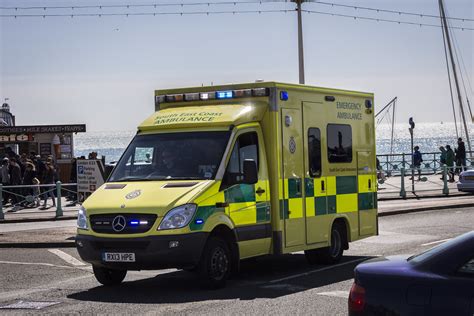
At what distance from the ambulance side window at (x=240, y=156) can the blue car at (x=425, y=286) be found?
5264 millimetres

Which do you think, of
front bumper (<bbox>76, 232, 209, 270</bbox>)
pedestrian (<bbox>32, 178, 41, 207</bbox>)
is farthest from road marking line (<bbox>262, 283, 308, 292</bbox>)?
pedestrian (<bbox>32, 178, 41, 207</bbox>)

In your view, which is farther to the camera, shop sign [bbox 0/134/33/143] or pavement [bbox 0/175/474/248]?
shop sign [bbox 0/134/33/143]

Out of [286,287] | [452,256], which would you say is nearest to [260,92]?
[286,287]

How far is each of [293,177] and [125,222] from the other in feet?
9.63

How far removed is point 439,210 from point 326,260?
11.5 metres

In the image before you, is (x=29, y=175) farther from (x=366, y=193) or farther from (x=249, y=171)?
(x=249, y=171)

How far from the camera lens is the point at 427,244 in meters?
16.4

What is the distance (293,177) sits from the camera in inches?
521

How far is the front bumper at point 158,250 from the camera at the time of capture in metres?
11.1

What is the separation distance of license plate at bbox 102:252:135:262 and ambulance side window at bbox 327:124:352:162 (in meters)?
4.18

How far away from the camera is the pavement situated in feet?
59.9

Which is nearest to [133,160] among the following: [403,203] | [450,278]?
[450,278]

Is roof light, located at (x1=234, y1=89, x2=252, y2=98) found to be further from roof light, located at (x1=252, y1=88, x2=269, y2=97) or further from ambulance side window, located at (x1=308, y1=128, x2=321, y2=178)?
ambulance side window, located at (x1=308, y1=128, x2=321, y2=178)

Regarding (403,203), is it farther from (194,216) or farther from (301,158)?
(194,216)
